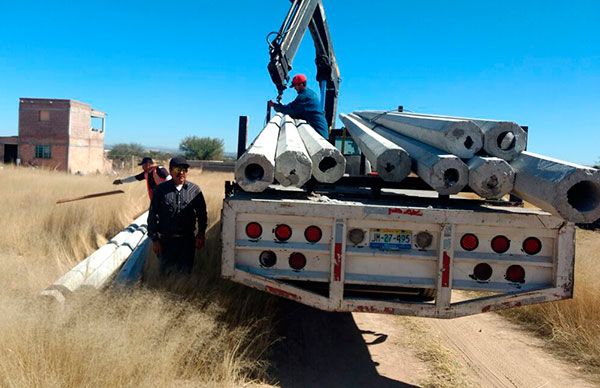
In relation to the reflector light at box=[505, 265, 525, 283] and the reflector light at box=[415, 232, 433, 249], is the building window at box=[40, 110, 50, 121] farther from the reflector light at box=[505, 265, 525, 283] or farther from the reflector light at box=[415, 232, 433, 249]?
the reflector light at box=[505, 265, 525, 283]

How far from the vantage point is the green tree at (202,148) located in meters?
61.7

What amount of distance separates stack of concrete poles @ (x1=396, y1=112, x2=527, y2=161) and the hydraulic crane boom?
20.0 ft

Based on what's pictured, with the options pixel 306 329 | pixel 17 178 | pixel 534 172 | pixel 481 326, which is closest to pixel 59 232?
pixel 306 329

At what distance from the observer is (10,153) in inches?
1668

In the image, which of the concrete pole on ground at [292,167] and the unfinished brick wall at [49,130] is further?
the unfinished brick wall at [49,130]

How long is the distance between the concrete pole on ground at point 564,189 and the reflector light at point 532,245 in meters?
0.43

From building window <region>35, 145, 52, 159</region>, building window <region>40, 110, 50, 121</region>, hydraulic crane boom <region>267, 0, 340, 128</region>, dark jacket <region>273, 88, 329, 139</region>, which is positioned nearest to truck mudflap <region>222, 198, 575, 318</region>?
dark jacket <region>273, 88, 329, 139</region>

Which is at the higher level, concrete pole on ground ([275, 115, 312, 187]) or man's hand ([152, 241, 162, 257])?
concrete pole on ground ([275, 115, 312, 187])

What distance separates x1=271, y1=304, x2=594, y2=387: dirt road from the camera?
4746mm

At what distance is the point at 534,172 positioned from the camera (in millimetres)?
3783

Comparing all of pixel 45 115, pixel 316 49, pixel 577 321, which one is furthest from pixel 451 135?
pixel 45 115

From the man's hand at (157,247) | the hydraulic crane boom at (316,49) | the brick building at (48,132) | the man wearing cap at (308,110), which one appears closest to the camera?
the man's hand at (157,247)

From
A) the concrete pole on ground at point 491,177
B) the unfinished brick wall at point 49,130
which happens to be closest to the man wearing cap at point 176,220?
the concrete pole on ground at point 491,177

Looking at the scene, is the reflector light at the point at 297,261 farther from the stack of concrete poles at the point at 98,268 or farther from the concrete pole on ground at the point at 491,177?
the stack of concrete poles at the point at 98,268
